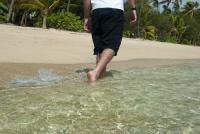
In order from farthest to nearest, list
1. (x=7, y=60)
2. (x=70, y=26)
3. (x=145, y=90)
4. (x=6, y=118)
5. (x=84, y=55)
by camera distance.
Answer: (x=70, y=26), (x=84, y=55), (x=7, y=60), (x=145, y=90), (x=6, y=118)

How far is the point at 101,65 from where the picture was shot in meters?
4.46

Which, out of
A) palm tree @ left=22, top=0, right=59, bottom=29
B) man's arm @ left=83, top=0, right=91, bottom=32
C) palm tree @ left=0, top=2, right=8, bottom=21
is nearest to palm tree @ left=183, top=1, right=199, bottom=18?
palm tree @ left=22, top=0, right=59, bottom=29

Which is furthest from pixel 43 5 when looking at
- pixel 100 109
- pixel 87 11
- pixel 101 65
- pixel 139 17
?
pixel 100 109

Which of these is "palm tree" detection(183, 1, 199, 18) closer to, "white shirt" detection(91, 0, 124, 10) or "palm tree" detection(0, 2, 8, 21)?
"palm tree" detection(0, 2, 8, 21)

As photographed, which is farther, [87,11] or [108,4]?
[87,11]

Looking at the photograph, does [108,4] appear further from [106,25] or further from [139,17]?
[139,17]

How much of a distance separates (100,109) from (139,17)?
122 feet

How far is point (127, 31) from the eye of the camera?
37531 mm

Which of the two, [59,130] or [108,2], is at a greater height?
[108,2]

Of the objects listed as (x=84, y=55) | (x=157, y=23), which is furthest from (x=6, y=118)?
(x=157, y=23)

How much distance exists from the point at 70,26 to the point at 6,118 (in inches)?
1119

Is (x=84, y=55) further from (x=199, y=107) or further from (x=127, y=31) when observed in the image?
(x=127, y=31)

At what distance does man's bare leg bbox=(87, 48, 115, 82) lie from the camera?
14.4 ft

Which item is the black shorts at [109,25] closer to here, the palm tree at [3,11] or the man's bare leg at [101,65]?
the man's bare leg at [101,65]
